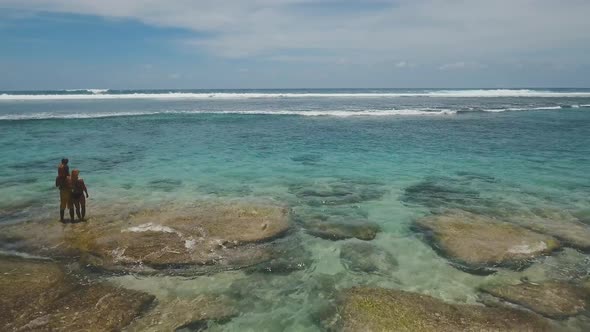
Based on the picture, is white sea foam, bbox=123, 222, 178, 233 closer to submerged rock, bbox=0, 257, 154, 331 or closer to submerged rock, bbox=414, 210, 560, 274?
submerged rock, bbox=0, 257, 154, 331

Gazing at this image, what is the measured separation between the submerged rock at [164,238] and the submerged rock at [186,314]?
1524 mm

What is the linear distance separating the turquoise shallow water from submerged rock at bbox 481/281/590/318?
1.73 feet

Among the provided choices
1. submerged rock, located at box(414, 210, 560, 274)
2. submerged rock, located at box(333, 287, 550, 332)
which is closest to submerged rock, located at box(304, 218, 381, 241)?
submerged rock, located at box(414, 210, 560, 274)

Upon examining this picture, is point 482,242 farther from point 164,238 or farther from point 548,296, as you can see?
point 164,238

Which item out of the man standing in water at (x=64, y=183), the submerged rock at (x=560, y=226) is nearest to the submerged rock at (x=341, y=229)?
the submerged rock at (x=560, y=226)

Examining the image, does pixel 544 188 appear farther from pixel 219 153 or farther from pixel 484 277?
pixel 219 153

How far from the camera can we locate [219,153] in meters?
25.0

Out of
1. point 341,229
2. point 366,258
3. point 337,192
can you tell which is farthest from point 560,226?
point 337,192

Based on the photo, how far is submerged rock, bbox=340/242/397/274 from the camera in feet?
31.6

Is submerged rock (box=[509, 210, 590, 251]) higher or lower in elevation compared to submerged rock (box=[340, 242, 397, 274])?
higher

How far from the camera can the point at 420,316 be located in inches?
291

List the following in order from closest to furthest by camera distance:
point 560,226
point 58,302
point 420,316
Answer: point 420,316, point 58,302, point 560,226

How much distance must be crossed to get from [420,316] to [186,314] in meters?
4.42

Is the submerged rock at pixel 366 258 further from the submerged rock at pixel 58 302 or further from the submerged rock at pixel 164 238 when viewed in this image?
the submerged rock at pixel 58 302
